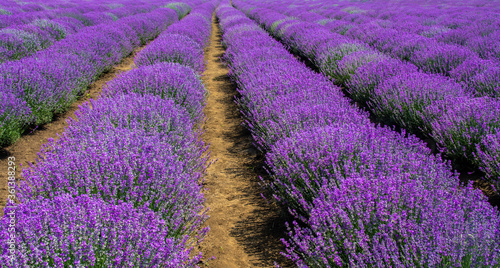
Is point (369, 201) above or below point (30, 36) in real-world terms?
below

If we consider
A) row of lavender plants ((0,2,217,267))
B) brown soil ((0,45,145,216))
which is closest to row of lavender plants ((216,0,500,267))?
row of lavender plants ((0,2,217,267))

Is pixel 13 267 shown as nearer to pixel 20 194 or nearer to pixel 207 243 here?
pixel 20 194

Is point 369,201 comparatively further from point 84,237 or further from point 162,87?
point 162,87

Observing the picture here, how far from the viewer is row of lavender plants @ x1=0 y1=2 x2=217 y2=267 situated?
145cm

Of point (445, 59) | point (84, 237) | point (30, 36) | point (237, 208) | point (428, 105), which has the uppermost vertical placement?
point (30, 36)

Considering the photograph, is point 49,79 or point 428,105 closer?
point 428,105

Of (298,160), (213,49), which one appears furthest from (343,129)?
(213,49)

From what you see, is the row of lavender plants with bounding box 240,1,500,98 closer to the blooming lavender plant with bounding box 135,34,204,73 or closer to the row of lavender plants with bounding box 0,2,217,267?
the row of lavender plants with bounding box 0,2,217,267

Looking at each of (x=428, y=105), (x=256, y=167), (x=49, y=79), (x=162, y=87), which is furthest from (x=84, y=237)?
(x=49, y=79)

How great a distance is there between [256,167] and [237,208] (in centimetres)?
74

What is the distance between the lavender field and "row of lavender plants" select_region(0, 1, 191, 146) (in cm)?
3

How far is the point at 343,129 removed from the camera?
2707mm

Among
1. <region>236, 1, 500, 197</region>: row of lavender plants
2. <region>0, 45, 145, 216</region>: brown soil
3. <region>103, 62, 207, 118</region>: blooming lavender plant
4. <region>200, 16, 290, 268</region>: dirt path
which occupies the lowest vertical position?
<region>200, 16, 290, 268</region>: dirt path

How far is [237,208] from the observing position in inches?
115
